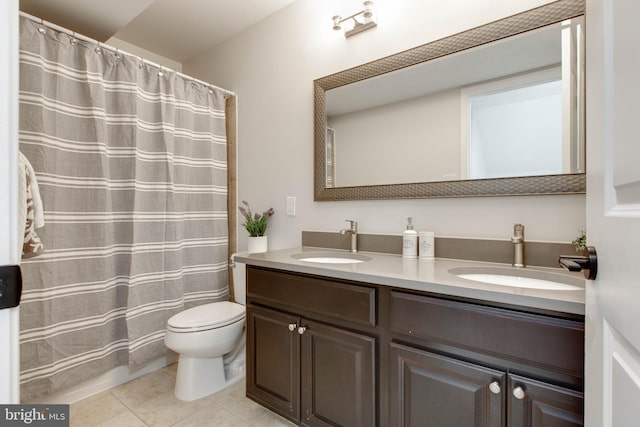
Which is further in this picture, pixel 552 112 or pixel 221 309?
pixel 221 309

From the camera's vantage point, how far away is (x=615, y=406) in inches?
19.6

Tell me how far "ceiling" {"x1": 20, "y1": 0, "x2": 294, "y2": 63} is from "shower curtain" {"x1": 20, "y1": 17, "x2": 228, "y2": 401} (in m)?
0.23

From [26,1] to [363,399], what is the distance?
264cm

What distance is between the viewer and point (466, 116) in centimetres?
145

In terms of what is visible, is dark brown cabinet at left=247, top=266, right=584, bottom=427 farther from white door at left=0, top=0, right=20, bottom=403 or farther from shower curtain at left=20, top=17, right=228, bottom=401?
white door at left=0, top=0, right=20, bottom=403

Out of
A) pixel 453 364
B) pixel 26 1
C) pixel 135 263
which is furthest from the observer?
pixel 135 263

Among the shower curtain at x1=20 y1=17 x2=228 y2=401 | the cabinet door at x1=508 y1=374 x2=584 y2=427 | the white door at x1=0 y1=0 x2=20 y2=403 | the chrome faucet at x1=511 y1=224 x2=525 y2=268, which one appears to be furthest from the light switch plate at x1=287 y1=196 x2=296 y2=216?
the white door at x1=0 y1=0 x2=20 y2=403

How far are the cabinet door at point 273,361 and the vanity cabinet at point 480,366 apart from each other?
0.49m

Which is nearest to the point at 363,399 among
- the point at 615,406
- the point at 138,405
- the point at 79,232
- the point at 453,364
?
the point at 453,364

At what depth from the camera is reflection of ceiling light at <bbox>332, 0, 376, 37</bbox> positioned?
1692 mm

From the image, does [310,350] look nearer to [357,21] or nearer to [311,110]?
[311,110]

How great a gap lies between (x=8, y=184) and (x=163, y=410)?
5.50 feet

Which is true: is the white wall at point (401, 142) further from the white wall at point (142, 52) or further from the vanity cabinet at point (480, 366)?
the white wall at point (142, 52)

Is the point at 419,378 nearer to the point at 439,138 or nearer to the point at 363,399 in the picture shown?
the point at 363,399
